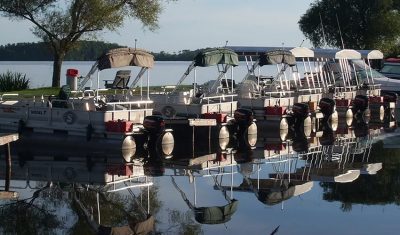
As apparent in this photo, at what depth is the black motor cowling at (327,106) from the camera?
1193 inches

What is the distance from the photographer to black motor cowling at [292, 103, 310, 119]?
1120 inches

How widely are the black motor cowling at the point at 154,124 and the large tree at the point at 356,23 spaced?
122 feet

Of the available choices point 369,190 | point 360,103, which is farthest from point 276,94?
point 369,190

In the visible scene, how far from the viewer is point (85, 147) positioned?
72.5 ft

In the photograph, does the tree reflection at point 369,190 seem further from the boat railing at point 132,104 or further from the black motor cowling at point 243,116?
the boat railing at point 132,104

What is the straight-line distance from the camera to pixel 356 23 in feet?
196

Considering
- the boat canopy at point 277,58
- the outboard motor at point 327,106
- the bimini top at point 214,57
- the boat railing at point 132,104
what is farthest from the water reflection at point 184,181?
the outboard motor at point 327,106

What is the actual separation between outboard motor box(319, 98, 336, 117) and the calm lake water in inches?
203

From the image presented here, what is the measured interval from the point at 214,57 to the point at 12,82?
1784cm

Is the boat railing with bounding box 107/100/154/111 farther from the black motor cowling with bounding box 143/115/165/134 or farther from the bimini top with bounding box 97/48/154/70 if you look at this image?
the bimini top with bounding box 97/48/154/70

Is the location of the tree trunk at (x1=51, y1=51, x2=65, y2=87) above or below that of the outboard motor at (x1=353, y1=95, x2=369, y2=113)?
above

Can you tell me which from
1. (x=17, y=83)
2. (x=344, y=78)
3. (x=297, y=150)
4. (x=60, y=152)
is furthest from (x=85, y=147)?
(x=17, y=83)

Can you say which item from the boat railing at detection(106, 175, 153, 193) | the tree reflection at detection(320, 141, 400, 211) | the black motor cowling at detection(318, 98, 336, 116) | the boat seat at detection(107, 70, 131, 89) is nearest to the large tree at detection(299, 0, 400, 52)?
the black motor cowling at detection(318, 98, 336, 116)

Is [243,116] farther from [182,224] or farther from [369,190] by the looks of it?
[182,224]
